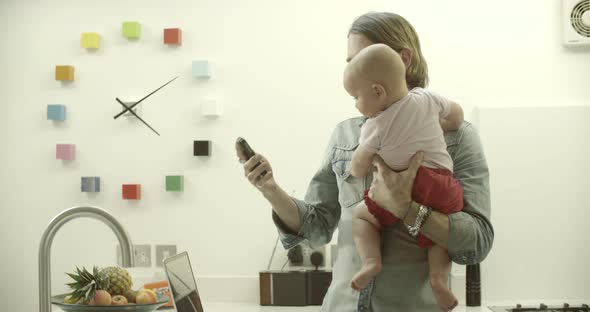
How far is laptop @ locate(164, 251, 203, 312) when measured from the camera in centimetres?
196

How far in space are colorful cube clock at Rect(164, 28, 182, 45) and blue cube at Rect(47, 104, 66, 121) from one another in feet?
2.11

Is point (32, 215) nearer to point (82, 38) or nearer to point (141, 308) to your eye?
point (82, 38)

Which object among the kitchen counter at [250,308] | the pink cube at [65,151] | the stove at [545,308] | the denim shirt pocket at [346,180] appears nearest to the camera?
the denim shirt pocket at [346,180]

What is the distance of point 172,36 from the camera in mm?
3574

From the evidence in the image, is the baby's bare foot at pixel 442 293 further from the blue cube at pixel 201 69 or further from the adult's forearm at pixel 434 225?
the blue cube at pixel 201 69

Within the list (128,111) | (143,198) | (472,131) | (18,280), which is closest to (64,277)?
(18,280)

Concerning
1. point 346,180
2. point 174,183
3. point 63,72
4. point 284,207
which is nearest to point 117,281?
point 284,207

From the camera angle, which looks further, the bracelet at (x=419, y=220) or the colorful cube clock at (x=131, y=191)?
the colorful cube clock at (x=131, y=191)

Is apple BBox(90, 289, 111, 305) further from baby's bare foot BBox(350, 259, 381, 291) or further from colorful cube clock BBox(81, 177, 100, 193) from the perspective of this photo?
colorful cube clock BBox(81, 177, 100, 193)

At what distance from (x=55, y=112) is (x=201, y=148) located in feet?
2.60

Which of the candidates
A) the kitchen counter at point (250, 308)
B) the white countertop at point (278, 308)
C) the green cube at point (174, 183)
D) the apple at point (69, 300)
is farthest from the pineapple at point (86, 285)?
the green cube at point (174, 183)

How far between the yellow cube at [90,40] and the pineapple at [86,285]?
2.08m

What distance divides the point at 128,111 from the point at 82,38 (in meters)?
0.45

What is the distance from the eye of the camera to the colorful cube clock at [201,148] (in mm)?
3523
